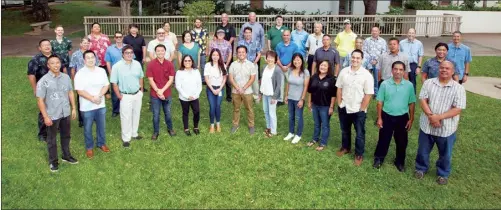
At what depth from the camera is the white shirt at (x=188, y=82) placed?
7.80 m

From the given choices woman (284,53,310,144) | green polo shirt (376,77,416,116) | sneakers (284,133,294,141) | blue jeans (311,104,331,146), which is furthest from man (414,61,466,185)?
sneakers (284,133,294,141)

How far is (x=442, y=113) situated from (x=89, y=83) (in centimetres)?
498

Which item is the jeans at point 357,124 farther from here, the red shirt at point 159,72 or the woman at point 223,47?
the woman at point 223,47

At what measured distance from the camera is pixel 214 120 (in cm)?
859

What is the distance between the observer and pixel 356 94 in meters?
6.72

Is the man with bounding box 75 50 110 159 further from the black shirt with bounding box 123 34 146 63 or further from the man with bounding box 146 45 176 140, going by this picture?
the black shirt with bounding box 123 34 146 63

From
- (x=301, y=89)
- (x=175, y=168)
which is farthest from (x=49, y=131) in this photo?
(x=301, y=89)

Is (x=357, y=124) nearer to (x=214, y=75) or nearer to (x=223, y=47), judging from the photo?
(x=214, y=75)

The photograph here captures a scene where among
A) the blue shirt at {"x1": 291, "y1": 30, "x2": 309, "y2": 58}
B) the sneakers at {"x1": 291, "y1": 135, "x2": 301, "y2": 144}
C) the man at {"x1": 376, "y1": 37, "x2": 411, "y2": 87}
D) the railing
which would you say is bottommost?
the sneakers at {"x1": 291, "y1": 135, "x2": 301, "y2": 144}

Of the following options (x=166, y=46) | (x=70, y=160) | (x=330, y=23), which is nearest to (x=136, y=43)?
(x=166, y=46)

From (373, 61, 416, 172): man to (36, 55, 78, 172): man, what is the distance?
4427 millimetres

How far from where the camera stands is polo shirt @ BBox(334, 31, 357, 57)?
32.2 feet

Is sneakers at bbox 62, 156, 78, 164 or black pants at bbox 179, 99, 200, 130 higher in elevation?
black pants at bbox 179, 99, 200, 130

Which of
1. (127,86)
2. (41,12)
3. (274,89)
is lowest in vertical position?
(274,89)
